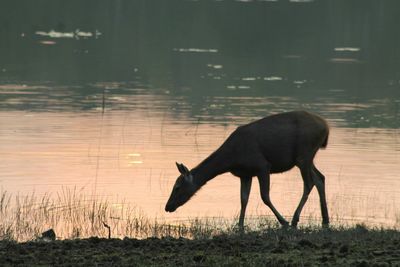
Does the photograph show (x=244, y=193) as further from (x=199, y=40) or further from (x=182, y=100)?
(x=199, y=40)

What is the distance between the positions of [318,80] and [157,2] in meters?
58.7

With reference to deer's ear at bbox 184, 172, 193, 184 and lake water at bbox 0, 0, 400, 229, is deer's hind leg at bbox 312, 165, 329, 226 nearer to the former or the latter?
lake water at bbox 0, 0, 400, 229

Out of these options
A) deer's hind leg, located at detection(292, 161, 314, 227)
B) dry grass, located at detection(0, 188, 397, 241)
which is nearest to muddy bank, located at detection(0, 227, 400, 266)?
dry grass, located at detection(0, 188, 397, 241)

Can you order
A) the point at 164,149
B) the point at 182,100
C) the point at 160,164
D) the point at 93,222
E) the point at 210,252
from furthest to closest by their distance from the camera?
1. the point at 182,100
2. the point at 164,149
3. the point at 160,164
4. the point at 93,222
5. the point at 210,252

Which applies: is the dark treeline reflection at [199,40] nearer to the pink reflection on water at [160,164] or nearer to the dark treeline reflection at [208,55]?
the dark treeline reflection at [208,55]

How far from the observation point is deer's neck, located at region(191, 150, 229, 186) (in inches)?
651

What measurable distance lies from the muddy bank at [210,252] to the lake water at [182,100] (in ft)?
13.8

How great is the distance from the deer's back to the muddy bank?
2.96 meters

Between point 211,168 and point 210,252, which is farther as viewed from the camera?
point 211,168

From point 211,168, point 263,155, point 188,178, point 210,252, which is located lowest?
point 210,252

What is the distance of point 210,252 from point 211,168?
4442 mm

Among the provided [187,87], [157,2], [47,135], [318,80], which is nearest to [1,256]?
[47,135]

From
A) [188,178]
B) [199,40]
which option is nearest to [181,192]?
[188,178]

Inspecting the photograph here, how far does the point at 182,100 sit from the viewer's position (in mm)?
37500
